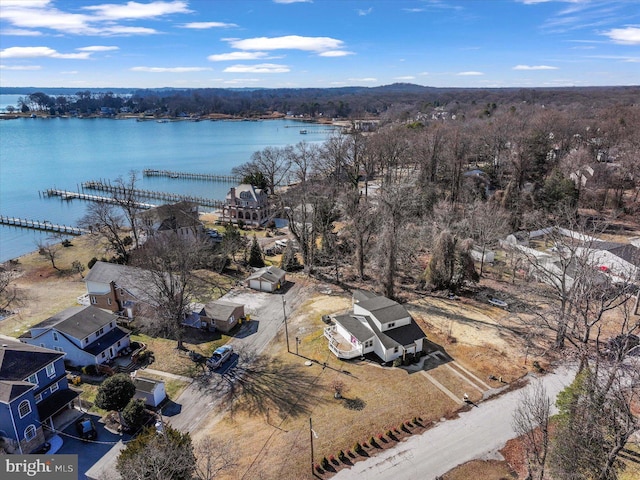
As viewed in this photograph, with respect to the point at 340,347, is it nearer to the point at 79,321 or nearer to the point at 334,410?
the point at 334,410

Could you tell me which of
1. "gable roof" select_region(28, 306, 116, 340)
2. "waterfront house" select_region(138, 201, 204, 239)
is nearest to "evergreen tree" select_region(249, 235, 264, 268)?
"waterfront house" select_region(138, 201, 204, 239)

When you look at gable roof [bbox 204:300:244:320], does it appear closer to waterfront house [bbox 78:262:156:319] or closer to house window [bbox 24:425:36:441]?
waterfront house [bbox 78:262:156:319]

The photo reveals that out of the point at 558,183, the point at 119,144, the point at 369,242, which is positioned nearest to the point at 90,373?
the point at 369,242

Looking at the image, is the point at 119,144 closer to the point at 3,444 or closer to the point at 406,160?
the point at 406,160

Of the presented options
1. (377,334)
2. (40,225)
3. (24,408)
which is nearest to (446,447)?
(377,334)

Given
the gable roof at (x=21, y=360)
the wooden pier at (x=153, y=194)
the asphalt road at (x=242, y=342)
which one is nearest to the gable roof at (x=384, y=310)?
the asphalt road at (x=242, y=342)

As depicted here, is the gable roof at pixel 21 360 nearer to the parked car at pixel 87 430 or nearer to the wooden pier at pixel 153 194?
the parked car at pixel 87 430
